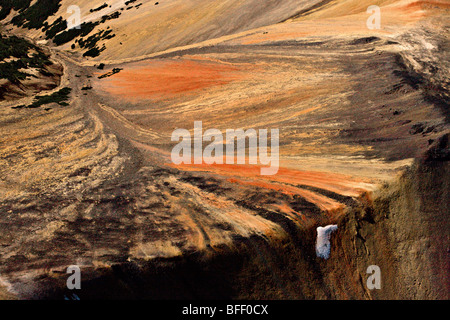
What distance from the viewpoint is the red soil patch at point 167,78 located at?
28234 mm

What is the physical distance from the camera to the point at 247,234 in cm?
1326

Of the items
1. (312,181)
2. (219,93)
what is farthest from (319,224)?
(219,93)

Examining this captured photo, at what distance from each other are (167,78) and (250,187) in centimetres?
1785

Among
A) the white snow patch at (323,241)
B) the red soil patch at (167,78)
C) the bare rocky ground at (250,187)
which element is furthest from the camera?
the red soil patch at (167,78)

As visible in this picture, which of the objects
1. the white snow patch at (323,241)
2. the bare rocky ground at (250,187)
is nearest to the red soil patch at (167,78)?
the bare rocky ground at (250,187)

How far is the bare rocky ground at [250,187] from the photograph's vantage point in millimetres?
12656

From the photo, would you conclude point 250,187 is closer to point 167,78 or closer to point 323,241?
point 323,241

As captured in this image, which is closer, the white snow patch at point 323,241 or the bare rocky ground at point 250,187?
the bare rocky ground at point 250,187

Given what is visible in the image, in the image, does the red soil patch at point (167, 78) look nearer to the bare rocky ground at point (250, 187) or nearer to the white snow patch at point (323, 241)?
the bare rocky ground at point (250, 187)

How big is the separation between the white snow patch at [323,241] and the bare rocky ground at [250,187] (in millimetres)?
305

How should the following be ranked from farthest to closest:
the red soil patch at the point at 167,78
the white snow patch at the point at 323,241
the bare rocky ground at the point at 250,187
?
the red soil patch at the point at 167,78 → the white snow patch at the point at 323,241 → the bare rocky ground at the point at 250,187

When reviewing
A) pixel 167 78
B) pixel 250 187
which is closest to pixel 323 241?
pixel 250 187

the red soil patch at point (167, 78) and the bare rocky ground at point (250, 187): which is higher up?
the red soil patch at point (167, 78)

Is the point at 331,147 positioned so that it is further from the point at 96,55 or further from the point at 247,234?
the point at 96,55
